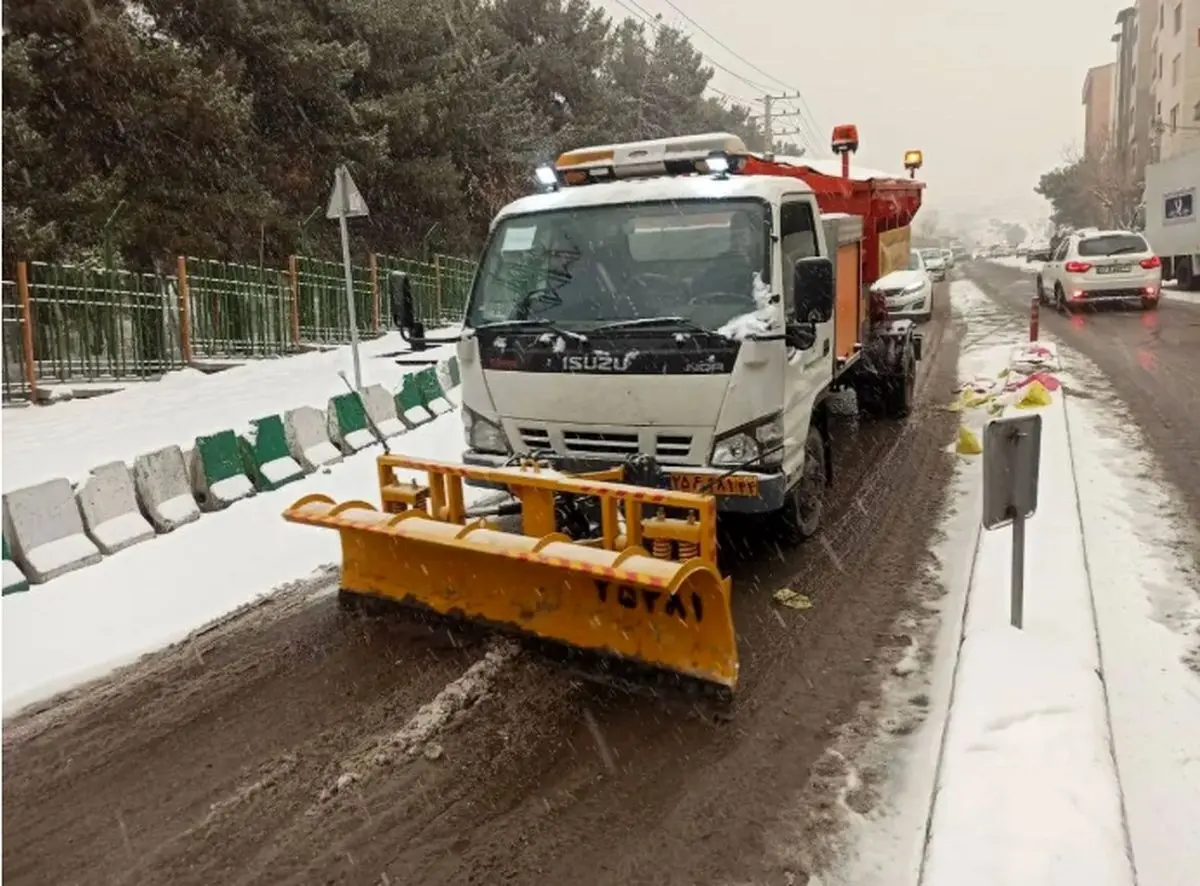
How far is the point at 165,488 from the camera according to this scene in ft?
24.6

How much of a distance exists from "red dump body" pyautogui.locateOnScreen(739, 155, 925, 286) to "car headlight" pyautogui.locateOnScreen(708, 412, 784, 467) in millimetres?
3234

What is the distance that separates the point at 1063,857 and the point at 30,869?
3272 millimetres

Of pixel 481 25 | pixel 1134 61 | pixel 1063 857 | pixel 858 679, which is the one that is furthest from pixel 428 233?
pixel 1134 61

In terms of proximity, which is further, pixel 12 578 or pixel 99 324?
pixel 99 324

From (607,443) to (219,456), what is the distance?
391 cm

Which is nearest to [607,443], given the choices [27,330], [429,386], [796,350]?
[796,350]

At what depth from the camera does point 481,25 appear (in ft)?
101

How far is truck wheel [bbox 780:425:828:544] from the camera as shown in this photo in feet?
20.6

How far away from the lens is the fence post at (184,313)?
587 inches

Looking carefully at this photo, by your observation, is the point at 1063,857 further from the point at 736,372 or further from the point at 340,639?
the point at 340,639

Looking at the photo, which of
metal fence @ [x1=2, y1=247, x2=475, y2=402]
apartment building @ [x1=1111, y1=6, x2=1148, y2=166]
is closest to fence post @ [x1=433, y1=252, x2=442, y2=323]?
metal fence @ [x1=2, y1=247, x2=475, y2=402]

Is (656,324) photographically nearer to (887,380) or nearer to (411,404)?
(887,380)

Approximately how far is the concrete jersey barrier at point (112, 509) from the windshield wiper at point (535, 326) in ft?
9.52

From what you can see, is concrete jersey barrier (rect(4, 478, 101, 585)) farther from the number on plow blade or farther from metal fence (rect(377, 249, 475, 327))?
metal fence (rect(377, 249, 475, 327))
